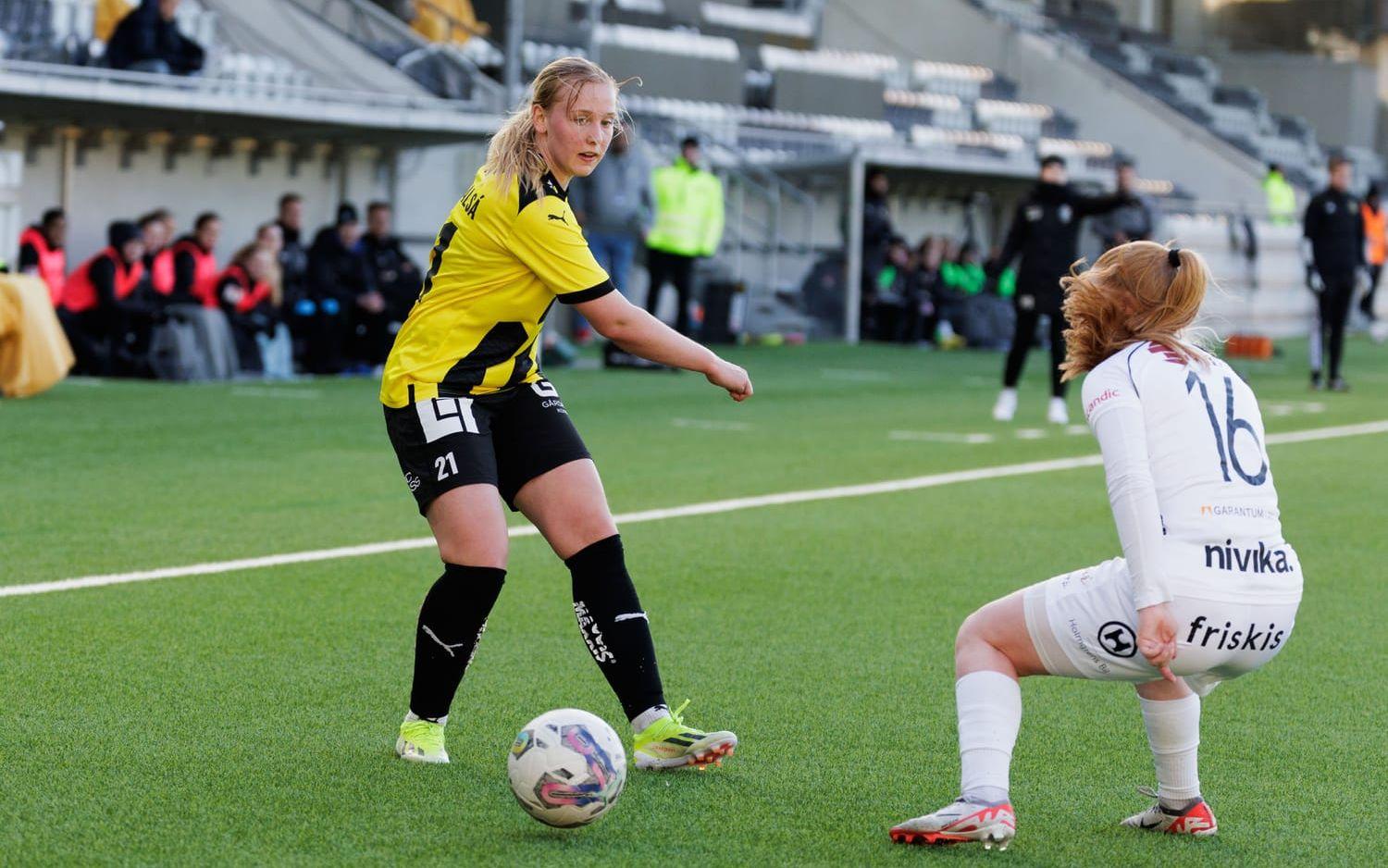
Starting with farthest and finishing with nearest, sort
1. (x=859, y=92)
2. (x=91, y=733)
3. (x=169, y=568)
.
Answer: (x=859, y=92)
(x=169, y=568)
(x=91, y=733)

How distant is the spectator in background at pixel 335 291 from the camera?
56.0ft

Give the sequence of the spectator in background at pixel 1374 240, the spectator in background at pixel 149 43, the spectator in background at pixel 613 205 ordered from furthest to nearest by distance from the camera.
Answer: the spectator in background at pixel 1374 240
the spectator in background at pixel 613 205
the spectator in background at pixel 149 43

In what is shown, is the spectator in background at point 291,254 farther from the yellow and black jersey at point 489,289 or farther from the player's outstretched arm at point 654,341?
the player's outstretched arm at point 654,341

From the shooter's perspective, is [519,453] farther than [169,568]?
No

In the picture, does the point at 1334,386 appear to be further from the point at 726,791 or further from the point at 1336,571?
the point at 726,791

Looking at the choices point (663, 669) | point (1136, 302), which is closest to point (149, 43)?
point (663, 669)

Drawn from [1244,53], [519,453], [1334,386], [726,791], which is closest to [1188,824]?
[726,791]

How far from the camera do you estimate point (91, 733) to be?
4.70 m

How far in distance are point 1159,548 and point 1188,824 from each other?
74cm

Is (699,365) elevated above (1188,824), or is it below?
above

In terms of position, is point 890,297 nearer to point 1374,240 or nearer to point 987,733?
point 1374,240

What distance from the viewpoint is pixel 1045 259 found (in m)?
14.3

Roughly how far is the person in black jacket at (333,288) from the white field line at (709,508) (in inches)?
299

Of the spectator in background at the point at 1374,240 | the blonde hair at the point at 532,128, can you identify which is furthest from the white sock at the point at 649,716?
the spectator in background at the point at 1374,240
